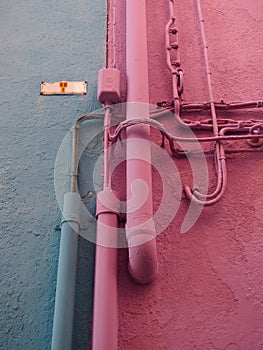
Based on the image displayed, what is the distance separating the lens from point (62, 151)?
1261mm

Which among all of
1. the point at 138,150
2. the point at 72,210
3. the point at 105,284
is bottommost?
the point at 105,284

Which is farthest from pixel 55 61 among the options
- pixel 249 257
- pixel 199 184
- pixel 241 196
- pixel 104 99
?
pixel 249 257

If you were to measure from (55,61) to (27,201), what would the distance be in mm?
550

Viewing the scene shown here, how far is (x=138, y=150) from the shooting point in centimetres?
112

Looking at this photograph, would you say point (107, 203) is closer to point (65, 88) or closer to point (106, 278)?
point (106, 278)

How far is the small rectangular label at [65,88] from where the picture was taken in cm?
136

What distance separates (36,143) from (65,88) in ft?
0.76

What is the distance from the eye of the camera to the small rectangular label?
136cm

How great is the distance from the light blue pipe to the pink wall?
13cm

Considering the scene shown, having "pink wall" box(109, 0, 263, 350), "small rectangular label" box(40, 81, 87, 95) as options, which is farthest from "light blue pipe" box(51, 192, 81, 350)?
"small rectangular label" box(40, 81, 87, 95)

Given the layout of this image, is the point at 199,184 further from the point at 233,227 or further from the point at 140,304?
the point at 140,304

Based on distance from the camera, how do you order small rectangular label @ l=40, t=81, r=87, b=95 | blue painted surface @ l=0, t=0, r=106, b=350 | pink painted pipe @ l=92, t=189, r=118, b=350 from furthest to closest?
small rectangular label @ l=40, t=81, r=87, b=95 → blue painted surface @ l=0, t=0, r=106, b=350 → pink painted pipe @ l=92, t=189, r=118, b=350

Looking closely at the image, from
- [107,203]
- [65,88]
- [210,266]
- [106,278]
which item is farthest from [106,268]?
[65,88]

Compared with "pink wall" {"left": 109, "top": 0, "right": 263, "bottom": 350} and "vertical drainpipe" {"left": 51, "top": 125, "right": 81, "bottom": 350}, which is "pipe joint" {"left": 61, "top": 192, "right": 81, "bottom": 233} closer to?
"vertical drainpipe" {"left": 51, "top": 125, "right": 81, "bottom": 350}
